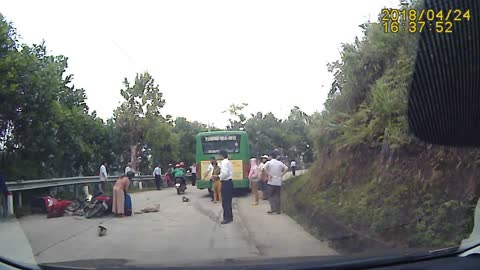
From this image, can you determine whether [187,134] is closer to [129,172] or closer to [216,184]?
[216,184]

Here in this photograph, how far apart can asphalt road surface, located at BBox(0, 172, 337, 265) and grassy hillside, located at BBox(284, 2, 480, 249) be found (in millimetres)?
713

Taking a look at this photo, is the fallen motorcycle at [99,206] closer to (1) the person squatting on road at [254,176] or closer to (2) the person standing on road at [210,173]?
(2) the person standing on road at [210,173]

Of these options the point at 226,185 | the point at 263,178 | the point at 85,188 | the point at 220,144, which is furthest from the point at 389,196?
the point at 85,188

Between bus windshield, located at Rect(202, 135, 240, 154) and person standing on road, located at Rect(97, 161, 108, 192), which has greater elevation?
bus windshield, located at Rect(202, 135, 240, 154)

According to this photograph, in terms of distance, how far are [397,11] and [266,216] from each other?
3.61 metres

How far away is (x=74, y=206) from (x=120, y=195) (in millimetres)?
547

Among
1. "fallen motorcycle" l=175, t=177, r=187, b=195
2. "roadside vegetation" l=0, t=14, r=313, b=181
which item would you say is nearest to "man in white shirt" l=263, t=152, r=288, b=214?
"fallen motorcycle" l=175, t=177, r=187, b=195

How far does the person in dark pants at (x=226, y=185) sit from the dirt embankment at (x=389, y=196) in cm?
98

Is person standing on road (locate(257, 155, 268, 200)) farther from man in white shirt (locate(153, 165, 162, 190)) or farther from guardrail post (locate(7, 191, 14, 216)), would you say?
guardrail post (locate(7, 191, 14, 216))

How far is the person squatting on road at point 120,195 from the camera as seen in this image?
5711 millimetres

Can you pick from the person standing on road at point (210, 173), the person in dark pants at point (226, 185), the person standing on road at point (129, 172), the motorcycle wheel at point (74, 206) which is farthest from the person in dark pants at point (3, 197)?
the person standing on road at point (210, 173)

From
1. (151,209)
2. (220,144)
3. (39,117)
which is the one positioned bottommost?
(151,209)

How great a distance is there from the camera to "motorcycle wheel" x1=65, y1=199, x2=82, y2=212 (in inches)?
226

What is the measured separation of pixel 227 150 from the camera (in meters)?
9.14
